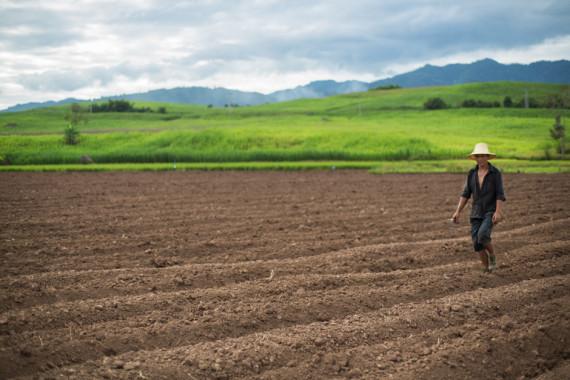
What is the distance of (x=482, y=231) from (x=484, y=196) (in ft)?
1.96

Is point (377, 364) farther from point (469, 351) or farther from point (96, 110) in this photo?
point (96, 110)

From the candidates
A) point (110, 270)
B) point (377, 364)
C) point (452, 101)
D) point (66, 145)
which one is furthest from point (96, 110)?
point (377, 364)

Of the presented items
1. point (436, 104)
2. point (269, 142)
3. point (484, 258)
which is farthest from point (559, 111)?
point (436, 104)

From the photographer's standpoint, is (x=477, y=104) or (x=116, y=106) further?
(x=116, y=106)

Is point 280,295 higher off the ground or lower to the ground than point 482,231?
lower

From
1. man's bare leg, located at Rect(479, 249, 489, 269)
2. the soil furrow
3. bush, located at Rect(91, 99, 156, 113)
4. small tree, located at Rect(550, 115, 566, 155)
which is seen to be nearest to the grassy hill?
small tree, located at Rect(550, 115, 566, 155)

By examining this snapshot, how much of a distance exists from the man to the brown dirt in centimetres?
67

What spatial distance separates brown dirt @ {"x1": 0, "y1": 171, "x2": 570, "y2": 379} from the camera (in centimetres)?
525

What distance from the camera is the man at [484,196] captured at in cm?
770

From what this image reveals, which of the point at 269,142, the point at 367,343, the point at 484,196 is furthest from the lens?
the point at 269,142

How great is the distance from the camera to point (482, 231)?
304 inches

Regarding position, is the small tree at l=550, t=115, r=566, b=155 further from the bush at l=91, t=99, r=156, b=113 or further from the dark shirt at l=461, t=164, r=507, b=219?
the bush at l=91, t=99, r=156, b=113

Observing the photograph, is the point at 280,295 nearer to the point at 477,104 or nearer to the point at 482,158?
the point at 482,158

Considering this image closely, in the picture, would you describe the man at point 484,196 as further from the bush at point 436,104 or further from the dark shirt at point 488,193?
the bush at point 436,104
